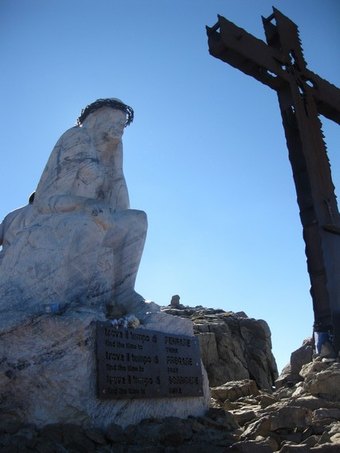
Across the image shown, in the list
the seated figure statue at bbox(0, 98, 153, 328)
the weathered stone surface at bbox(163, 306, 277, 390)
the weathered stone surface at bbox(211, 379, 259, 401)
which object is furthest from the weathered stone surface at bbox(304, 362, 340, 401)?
the weathered stone surface at bbox(163, 306, 277, 390)

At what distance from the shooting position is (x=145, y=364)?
533 centimetres

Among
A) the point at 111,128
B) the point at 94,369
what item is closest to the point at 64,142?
the point at 111,128

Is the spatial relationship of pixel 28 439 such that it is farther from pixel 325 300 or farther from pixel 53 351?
pixel 325 300

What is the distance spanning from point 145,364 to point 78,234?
1674mm

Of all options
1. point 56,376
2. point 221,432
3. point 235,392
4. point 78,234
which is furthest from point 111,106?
point 221,432

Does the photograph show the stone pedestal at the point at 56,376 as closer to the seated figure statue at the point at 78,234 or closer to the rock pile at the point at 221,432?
the rock pile at the point at 221,432

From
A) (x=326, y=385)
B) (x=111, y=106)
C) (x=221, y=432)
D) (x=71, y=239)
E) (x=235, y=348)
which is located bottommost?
(x=221, y=432)

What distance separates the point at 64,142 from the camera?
22.5ft

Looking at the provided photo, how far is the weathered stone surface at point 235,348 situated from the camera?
1365 cm

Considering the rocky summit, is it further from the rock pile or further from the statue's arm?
the statue's arm

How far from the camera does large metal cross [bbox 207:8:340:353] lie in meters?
7.55

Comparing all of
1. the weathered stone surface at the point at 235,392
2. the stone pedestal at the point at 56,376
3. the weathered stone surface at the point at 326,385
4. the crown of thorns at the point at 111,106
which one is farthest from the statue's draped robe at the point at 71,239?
the weathered stone surface at the point at 326,385

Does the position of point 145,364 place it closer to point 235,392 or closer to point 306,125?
point 235,392

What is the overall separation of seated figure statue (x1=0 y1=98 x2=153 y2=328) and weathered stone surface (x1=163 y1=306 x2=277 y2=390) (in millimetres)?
7630
